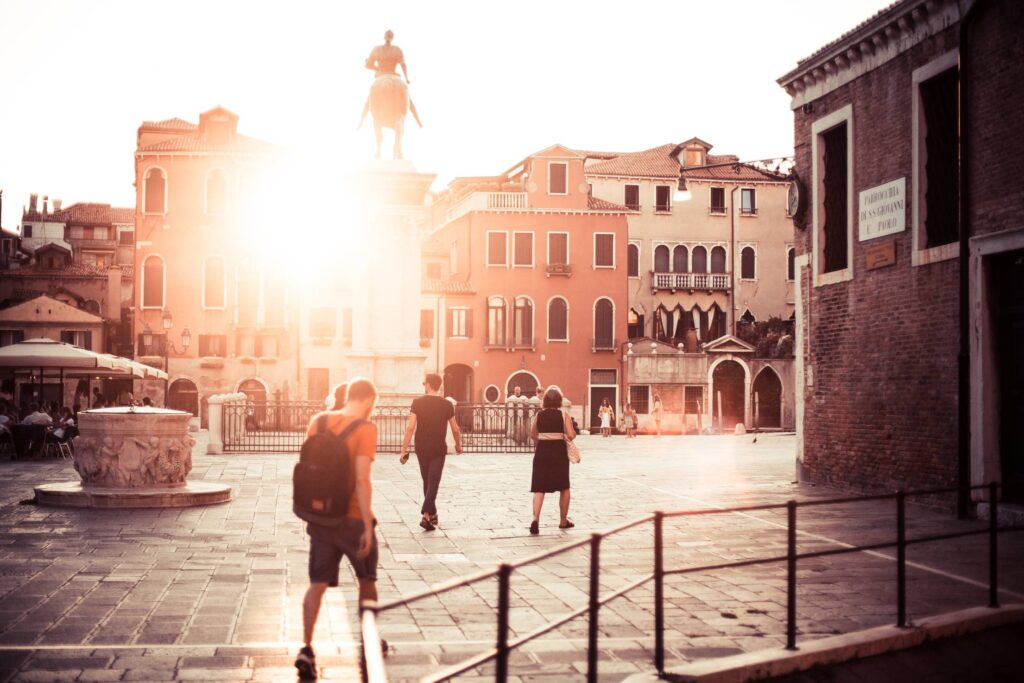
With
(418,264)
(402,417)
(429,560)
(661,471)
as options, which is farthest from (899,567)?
(418,264)


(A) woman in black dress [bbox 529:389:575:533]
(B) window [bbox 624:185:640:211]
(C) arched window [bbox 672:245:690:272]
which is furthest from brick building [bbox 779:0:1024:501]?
(C) arched window [bbox 672:245:690:272]

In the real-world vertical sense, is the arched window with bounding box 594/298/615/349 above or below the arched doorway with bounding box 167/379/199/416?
above

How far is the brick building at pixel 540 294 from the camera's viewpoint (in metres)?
53.4

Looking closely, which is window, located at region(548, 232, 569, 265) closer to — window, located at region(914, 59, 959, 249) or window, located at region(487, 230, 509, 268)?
window, located at region(487, 230, 509, 268)

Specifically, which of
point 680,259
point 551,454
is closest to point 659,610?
point 551,454

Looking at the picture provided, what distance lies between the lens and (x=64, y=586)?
8.59 metres

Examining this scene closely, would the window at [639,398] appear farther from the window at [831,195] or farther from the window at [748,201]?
the window at [831,195]

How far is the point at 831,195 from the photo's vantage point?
1792 cm

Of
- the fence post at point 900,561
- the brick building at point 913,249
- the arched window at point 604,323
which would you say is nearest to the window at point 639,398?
the arched window at point 604,323

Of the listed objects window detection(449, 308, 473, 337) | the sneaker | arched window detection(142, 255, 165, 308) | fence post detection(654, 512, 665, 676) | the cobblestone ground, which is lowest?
the cobblestone ground

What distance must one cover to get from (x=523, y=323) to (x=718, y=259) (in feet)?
37.5

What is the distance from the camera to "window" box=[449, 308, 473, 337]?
Answer: 5344 centimetres

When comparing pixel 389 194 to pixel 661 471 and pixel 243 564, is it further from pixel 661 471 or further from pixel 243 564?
pixel 243 564

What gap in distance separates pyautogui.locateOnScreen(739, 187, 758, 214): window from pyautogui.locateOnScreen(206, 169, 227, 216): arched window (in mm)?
25148
